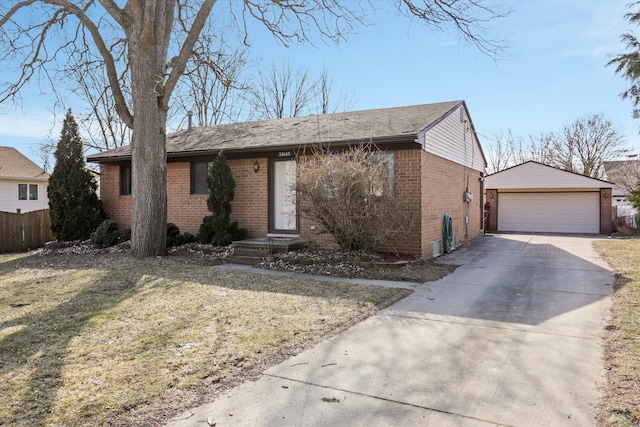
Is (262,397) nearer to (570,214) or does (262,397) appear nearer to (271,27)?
(271,27)

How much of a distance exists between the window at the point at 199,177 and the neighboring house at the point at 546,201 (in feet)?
49.8

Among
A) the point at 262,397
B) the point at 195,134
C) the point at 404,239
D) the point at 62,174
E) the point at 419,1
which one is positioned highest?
the point at 419,1

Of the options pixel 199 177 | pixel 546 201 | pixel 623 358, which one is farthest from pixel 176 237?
pixel 546 201

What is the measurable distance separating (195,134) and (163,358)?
12.7m

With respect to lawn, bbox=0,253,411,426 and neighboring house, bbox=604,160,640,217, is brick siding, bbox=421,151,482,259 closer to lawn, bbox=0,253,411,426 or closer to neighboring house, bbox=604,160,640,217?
lawn, bbox=0,253,411,426

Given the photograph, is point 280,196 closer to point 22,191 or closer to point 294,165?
point 294,165

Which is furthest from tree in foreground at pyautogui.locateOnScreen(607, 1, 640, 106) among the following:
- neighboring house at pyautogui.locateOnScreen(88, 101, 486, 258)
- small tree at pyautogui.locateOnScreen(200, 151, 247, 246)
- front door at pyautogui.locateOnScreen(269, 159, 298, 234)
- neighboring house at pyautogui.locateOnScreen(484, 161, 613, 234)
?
small tree at pyautogui.locateOnScreen(200, 151, 247, 246)

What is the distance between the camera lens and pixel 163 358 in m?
3.84

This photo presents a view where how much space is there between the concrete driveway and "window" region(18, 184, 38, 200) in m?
27.3

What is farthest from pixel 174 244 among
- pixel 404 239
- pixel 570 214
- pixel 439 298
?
pixel 570 214

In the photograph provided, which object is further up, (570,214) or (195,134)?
(195,134)

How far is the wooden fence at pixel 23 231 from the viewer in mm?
13633

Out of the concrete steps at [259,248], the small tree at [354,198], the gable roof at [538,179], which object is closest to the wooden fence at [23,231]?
the concrete steps at [259,248]

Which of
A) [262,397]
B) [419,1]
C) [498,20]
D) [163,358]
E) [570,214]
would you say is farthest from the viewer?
[570,214]
